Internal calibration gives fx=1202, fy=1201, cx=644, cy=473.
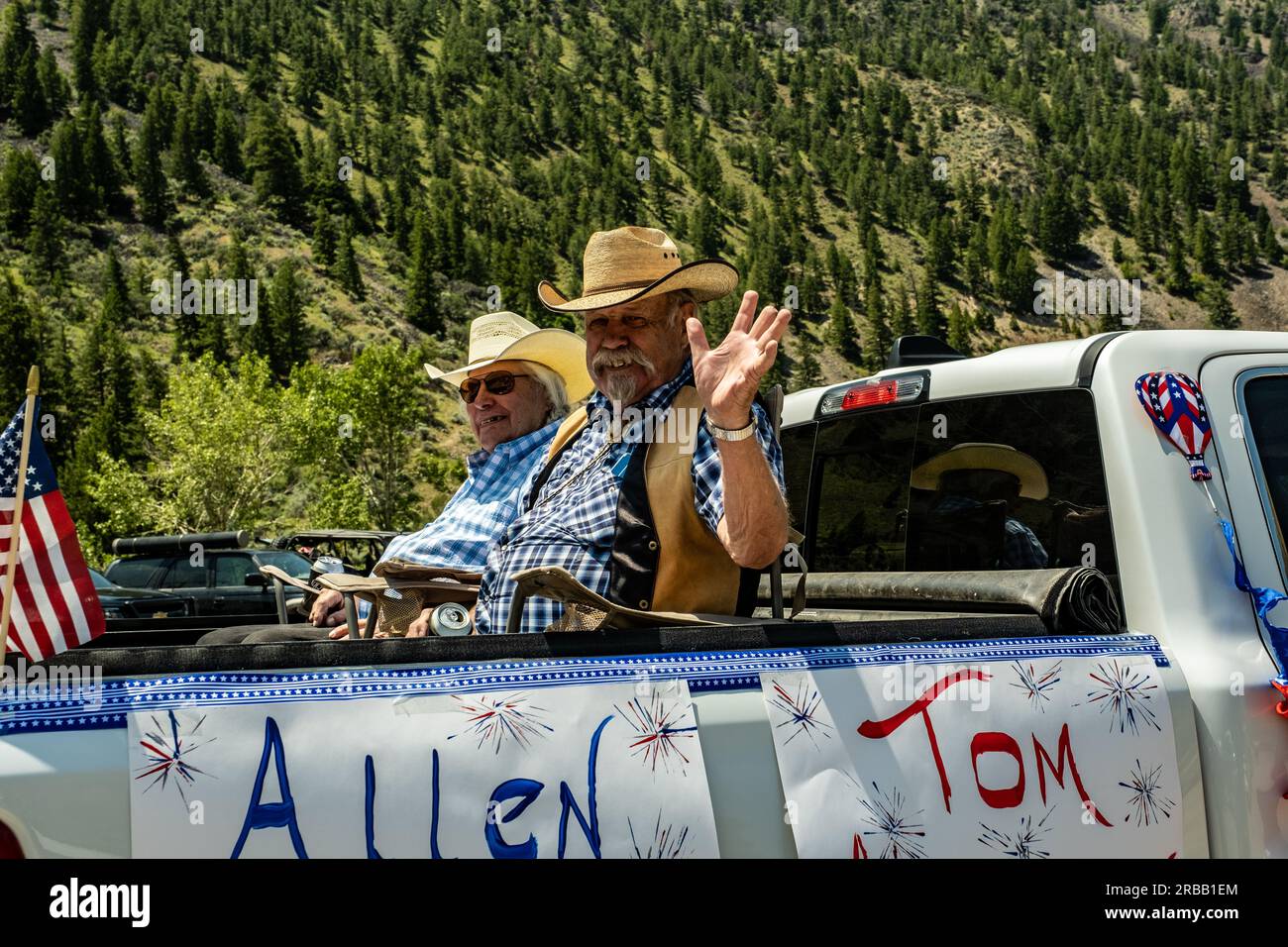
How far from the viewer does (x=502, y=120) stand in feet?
436

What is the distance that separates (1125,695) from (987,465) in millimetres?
978

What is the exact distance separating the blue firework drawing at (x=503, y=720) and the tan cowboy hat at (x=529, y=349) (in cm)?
231

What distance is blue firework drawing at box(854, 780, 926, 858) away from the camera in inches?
83.8

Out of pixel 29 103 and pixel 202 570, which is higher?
pixel 29 103

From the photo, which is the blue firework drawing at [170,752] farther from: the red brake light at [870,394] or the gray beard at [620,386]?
the red brake light at [870,394]

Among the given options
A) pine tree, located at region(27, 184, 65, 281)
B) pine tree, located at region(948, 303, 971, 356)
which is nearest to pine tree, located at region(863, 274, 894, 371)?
pine tree, located at region(948, 303, 971, 356)

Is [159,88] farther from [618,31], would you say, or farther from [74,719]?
[74,719]

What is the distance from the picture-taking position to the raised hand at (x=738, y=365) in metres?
2.43

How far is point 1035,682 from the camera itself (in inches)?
92.3

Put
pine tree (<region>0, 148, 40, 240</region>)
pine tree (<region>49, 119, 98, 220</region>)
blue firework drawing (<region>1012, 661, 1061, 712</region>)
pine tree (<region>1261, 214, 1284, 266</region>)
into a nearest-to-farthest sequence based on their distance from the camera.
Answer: blue firework drawing (<region>1012, 661, 1061, 712</region>) → pine tree (<region>0, 148, 40, 240</region>) → pine tree (<region>49, 119, 98, 220</region>) → pine tree (<region>1261, 214, 1284, 266</region>)

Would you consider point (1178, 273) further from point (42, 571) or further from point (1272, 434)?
point (42, 571)

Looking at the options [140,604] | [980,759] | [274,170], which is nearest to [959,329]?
[274,170]

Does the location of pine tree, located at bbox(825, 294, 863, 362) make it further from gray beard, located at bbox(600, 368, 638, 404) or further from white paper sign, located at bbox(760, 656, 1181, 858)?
white paper sign, located at bbox(760, 656, 1181, 858)

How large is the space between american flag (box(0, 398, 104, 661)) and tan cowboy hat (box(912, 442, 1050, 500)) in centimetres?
218
